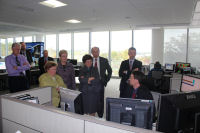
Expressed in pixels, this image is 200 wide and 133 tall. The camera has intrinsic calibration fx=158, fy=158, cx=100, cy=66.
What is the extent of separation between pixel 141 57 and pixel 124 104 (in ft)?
27.0

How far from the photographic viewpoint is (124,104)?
4.91 feet

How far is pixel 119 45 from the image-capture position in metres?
9.88

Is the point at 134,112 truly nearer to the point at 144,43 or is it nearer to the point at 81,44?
the point at 144,43

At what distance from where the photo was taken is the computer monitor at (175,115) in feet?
4.37

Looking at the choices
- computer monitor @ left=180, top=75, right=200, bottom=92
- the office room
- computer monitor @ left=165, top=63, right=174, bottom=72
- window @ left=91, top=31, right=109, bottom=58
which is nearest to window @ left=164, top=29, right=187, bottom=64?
the office room

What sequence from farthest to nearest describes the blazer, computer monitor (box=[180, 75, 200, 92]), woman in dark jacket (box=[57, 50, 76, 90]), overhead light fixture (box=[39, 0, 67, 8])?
overhead light fixture (box=[39, 0, 67, 8])
woman in dark jacket (box=[57, 50, 76, 90])
computer monitor (box=[180, 75, 200, 92])
the blazer

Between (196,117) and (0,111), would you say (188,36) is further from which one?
(0,111)

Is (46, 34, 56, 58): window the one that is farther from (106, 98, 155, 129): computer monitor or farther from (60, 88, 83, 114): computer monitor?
(106, 98, 155, 129): computer monitor

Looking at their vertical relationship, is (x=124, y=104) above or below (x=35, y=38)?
below

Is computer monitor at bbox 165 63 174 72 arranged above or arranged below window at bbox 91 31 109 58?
below

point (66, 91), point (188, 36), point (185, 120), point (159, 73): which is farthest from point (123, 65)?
point (188, 36)

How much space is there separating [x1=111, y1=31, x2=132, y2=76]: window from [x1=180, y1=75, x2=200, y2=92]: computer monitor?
668cm

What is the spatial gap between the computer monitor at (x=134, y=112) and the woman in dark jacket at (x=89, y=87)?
4.38 ft

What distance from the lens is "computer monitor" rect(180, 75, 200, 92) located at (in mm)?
2645
